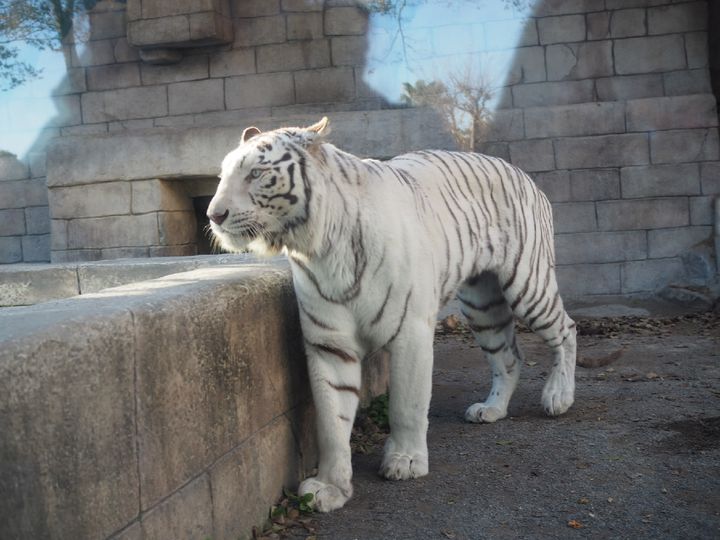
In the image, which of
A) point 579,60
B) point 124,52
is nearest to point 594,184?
point 579,60

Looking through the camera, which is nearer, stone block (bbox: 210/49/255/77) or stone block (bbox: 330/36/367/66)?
stone block (bbox: 330/36/367/66)

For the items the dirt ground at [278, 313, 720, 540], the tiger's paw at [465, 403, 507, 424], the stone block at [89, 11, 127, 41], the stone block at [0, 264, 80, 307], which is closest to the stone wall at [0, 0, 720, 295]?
the stone block at [89, 11, 127, 41]

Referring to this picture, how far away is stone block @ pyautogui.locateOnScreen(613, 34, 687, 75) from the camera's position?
770 cm

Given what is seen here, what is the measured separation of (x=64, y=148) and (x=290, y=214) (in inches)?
222

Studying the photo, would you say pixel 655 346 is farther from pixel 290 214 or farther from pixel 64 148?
pixel 64 148

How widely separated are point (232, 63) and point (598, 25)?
3.57 metres

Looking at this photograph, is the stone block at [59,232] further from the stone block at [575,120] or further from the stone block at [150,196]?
the stone block at [575,120]

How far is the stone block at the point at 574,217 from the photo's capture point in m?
7.71

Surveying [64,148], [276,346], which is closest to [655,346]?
[276,346]

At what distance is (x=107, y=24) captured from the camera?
8.55 m

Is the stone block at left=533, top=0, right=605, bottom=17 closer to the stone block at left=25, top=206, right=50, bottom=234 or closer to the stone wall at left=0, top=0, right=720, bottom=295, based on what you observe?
the stone wall at left=0, top=0, right=720, bottom=295

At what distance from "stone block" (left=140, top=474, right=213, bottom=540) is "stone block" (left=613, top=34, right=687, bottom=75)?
6482 millimetres

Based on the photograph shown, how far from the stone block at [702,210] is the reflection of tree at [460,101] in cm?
202

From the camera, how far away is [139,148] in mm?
7875
